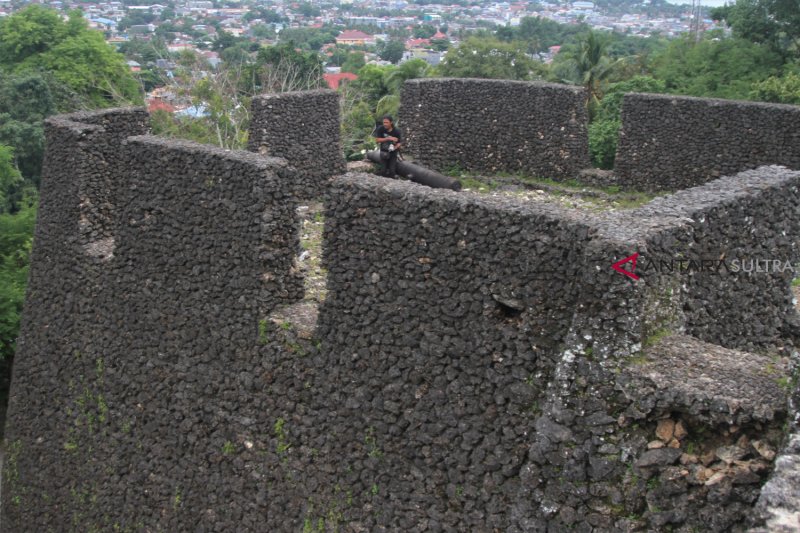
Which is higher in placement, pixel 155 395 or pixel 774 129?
pixel 774 129

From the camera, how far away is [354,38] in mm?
114438

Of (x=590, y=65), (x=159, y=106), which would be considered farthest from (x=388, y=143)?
(x=590, y=65)

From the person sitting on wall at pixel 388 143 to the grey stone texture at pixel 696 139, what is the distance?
141 inches

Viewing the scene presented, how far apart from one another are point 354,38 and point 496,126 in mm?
101311

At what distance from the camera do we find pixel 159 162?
11.2m

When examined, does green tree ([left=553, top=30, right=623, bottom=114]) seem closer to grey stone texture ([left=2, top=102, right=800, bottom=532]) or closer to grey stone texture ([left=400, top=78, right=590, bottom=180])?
grey stone texture ([left=400, top=78, right=590, bottom=180])

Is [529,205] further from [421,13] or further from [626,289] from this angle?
[421,13]

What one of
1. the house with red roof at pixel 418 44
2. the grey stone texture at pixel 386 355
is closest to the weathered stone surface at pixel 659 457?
the grey stone texture at pixel 386 355

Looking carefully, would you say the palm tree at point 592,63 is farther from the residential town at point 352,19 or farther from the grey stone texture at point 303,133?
the residential town at point 352,19

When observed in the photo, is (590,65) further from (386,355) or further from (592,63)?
(386,355)

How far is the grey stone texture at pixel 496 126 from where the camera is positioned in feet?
52.4

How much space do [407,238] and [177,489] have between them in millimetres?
4541

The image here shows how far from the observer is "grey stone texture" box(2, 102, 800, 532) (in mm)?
6801

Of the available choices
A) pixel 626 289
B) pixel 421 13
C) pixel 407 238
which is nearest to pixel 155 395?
pixel 407 238
